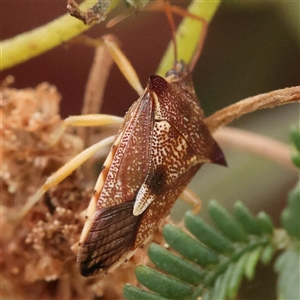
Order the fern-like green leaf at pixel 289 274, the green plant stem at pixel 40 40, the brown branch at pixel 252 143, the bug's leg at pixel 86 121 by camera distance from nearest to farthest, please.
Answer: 1. the fern-like green leaf at pixel 289 274
2. the green plant stem at pixel 40 40
3. the bug's leg at pixel 86 121
4. the brown branch at pixel 252 143

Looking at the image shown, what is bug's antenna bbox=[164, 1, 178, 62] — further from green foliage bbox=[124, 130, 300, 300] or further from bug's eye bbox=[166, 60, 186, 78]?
green foliage bbox=[124, 130, 300, 300]

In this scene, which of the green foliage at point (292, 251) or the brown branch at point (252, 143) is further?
the brown branch at point (252, 143)

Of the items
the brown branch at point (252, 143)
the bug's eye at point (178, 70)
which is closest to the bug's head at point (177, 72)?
the bug's eye at point (178, 70)

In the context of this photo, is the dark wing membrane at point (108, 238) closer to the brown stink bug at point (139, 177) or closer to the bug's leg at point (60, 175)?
the brown stink bug at point (139, 177)

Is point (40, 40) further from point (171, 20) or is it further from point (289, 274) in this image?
point (289, 274)

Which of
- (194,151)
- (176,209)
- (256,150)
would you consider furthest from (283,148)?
(194,151)

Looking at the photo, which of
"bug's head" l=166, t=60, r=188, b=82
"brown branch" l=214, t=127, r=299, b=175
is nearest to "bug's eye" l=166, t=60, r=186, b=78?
"bug's head" l=166, t=60, r=188, b=82
